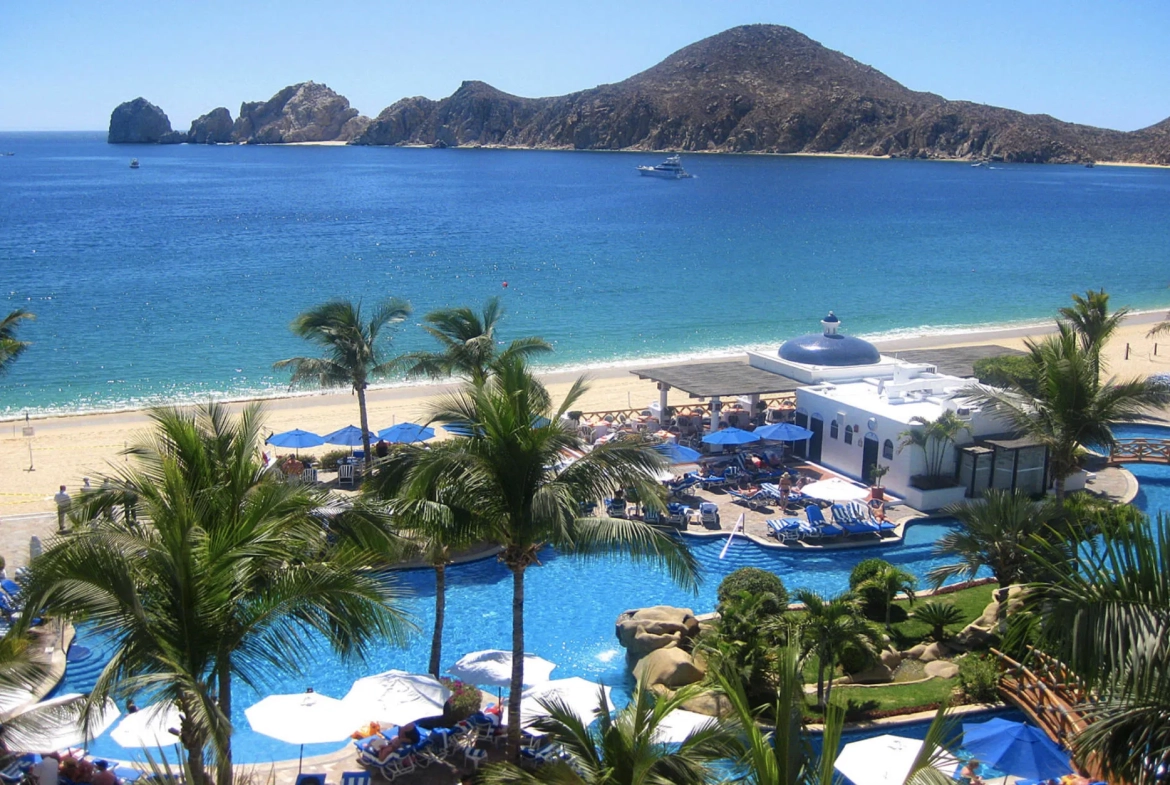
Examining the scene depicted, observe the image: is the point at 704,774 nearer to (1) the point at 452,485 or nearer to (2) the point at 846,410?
(1) the point at 452,485

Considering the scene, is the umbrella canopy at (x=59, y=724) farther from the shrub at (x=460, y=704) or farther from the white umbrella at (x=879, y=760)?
the white umbrella at (x=879, y=760)

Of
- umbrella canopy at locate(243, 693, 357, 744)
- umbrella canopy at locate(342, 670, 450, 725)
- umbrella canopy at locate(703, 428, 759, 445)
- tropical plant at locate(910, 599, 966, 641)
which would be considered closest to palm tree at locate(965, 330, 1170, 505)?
tropical plant at locate(910, 599, 966, 641)

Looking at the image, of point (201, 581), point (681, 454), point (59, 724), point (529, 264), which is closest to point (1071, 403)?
point (681, 454)

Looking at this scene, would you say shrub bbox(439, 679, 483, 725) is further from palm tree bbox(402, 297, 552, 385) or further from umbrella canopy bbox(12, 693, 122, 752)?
palm tree bbox(402, 297, 552, 385)

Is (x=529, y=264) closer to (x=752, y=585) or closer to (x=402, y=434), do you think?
(x=402, y=434)

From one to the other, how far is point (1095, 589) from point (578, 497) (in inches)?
225

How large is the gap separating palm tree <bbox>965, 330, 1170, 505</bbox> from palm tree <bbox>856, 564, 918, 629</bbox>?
121 inches

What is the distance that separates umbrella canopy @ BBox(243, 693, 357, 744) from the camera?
36.2 ft

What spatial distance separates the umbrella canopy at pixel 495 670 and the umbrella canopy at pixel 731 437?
11.4 metres

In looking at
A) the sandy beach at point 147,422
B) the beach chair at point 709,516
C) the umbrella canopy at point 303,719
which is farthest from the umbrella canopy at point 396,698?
the sandy beach at point 147,422

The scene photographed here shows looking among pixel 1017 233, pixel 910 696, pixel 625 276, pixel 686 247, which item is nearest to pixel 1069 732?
pixel 910 696

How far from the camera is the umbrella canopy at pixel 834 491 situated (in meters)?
21.1

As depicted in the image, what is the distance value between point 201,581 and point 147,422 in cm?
2618

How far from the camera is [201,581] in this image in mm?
7738
